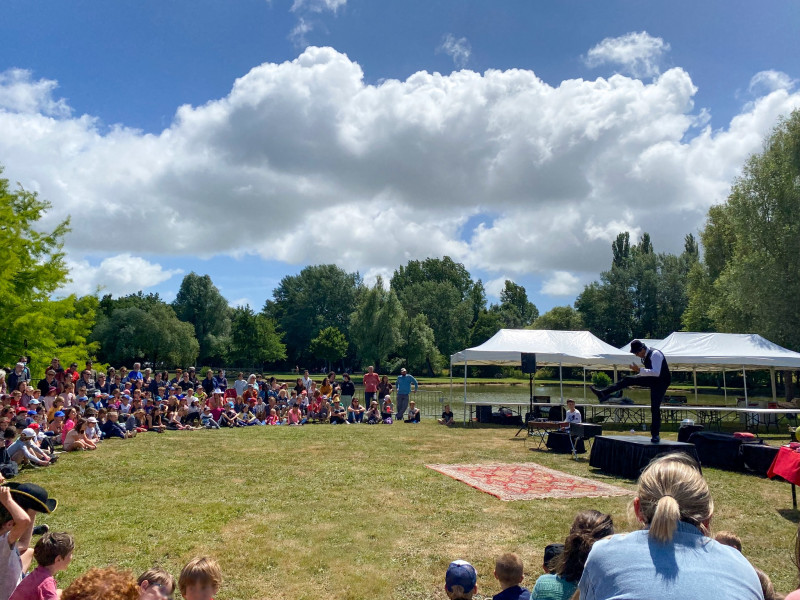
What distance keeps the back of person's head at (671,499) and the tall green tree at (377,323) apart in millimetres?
48471

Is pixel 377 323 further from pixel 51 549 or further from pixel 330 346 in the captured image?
pixel 51 549

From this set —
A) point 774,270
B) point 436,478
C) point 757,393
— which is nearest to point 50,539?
point 436,478

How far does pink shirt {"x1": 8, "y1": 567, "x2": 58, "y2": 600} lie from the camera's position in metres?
2.97

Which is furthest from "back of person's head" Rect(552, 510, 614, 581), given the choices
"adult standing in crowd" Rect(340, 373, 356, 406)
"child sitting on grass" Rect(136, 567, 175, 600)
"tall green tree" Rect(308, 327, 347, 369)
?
"tall green tree" Rect(308, 327, 347, 369)

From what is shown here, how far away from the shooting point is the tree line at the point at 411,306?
18016mm

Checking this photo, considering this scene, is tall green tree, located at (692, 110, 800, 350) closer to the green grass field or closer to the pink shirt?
the green grass field

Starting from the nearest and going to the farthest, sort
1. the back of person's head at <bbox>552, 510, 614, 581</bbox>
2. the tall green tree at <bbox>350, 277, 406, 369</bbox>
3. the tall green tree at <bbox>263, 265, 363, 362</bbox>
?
the back of person's head at <bbox>552, 510, 614, 581</bbox> < the tall green tree at <bbox>350, 277, 406, 369</bbox> < the tall green tree at <bbox>263, 265, 363, 362</bbox>

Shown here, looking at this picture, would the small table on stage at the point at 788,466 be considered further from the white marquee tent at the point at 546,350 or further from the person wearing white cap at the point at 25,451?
the person wearing white cap at the point at 25,451

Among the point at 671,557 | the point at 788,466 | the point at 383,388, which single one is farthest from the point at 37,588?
the point at 383,388

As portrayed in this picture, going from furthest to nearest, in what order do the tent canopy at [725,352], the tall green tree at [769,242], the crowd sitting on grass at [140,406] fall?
the tall green tree at [769,242] → the tent canopy at [725,352] → the crowd sitting on grass at [140,406]

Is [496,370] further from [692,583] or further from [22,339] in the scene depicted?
[692,583]

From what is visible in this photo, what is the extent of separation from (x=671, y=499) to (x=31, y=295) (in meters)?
19.6

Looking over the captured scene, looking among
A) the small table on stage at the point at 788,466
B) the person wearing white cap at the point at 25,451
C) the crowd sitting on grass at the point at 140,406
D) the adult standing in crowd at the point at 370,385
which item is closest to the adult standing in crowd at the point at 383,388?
the crowd sitting on grass at the point at 140,406

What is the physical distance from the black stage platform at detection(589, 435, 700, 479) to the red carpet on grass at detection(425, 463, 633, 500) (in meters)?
0.76
